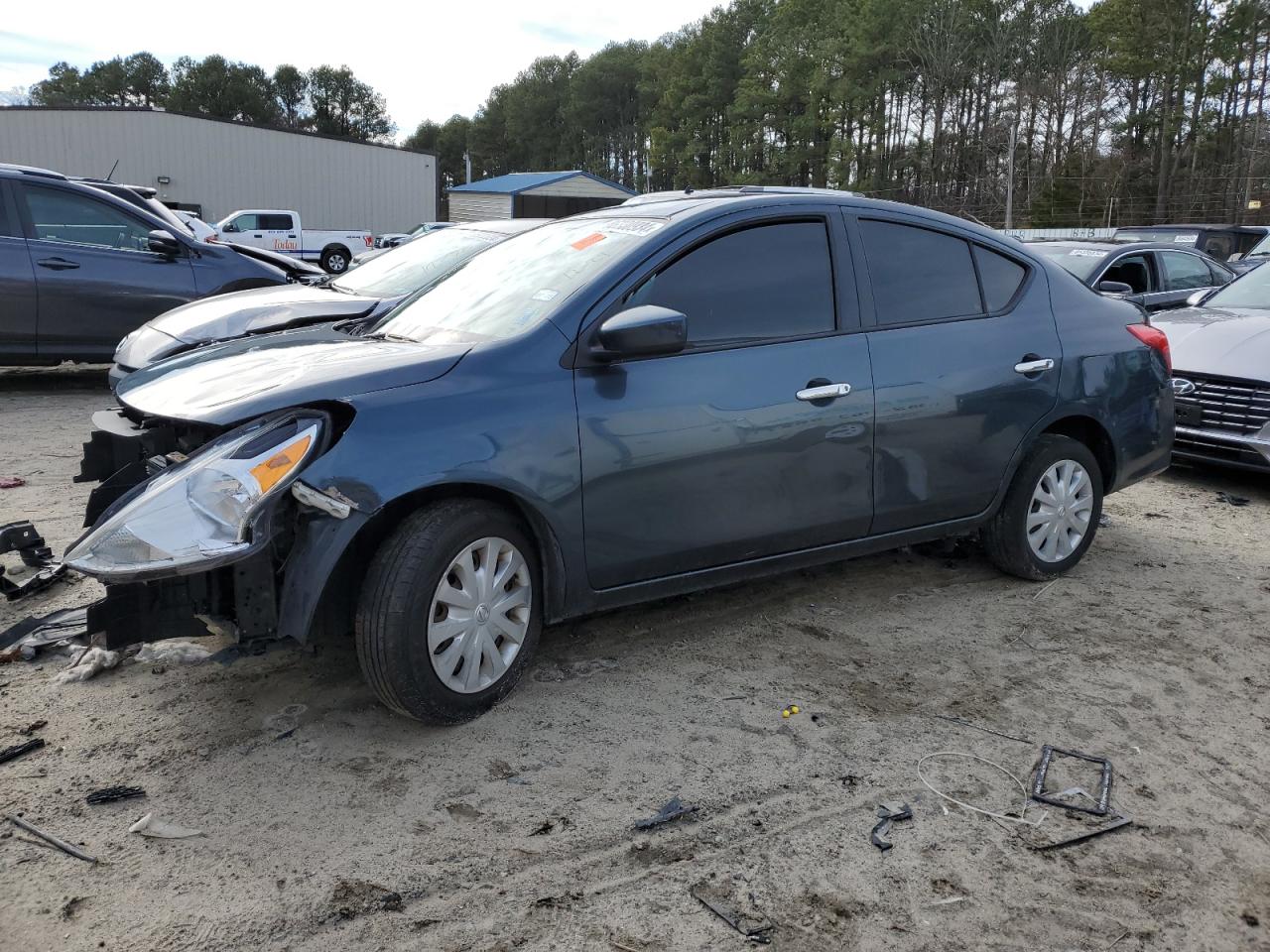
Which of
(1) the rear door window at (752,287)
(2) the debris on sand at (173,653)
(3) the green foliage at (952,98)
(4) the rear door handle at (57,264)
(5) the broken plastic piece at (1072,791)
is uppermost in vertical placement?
(3) the green foliage at (952,98)

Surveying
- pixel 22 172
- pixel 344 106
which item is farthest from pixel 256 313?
pixel 344 106

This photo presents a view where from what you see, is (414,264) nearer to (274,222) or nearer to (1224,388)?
(1224,388)

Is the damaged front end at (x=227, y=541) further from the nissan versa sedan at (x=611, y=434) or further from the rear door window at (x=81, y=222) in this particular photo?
the rear door window at (x=81, y=222)

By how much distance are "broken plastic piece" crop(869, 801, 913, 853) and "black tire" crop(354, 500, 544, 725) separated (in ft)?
4.36

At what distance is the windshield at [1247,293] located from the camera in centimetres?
795

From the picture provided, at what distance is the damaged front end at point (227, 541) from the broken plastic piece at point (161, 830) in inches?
21.3

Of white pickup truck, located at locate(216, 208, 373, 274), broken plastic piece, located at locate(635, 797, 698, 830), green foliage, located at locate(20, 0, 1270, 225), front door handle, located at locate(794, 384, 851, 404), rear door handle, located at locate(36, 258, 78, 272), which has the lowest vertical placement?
broken plastic piece, located at locate(635, 797, 698, 830)

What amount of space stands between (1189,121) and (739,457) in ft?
161

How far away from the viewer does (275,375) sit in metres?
3.42

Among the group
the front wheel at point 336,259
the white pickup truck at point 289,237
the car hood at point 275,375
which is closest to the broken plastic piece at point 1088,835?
the car hood at point 275,375

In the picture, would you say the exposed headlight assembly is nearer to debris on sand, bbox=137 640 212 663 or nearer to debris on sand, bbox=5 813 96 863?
debris on sand, bbox=5 813 96 863

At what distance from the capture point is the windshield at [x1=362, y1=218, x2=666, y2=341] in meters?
3.74

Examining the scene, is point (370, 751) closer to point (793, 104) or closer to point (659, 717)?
point (659, 717)

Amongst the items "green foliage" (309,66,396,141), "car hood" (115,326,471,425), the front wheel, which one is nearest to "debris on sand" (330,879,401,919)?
"car hood" (115,326,471,425)
